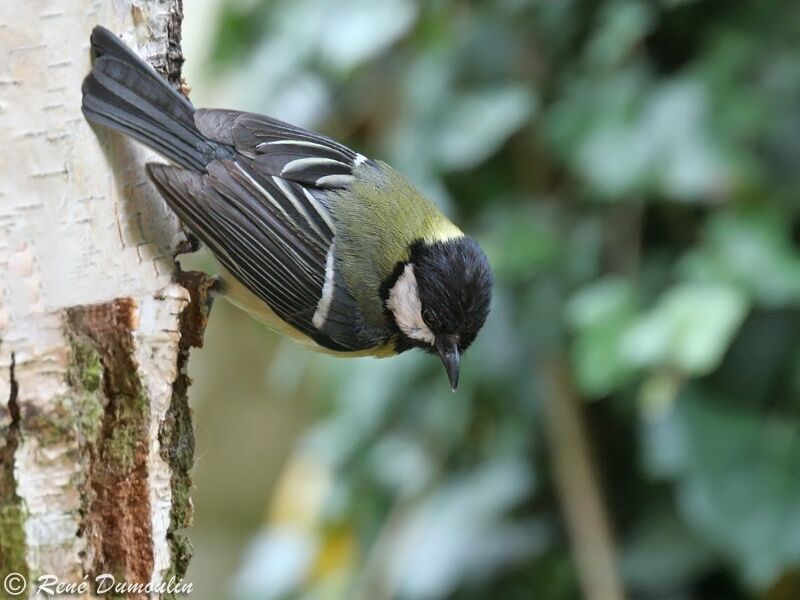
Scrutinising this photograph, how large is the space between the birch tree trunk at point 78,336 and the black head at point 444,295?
557 millimetres

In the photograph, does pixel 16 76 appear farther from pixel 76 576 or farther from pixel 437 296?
pixel 437 296

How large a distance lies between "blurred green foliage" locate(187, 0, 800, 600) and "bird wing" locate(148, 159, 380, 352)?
68 cm

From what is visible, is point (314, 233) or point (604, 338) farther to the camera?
point (604, 338)

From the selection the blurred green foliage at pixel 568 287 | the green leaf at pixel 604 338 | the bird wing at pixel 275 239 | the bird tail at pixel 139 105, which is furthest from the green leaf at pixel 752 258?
the bird tail at pixel 139 105

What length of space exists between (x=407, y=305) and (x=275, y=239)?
312mm

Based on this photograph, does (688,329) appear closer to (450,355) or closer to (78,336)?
(450,355)

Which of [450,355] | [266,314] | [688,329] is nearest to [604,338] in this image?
[688,329]

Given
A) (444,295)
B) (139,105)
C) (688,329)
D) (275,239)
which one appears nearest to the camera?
(139,105)

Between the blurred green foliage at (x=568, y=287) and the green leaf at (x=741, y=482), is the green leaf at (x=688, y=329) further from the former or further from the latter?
the green leaf at (x=741, y=482)

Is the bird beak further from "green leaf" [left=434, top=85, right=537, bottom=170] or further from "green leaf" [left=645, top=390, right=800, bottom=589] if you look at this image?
"green leaf" [left=434, top=85, right=537, bottom=170]

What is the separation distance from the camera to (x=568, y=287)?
251cm

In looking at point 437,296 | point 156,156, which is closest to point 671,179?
point 437,296

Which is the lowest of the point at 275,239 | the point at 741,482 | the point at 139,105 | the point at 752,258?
the point at 741,482

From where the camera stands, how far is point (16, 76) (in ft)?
3.86
